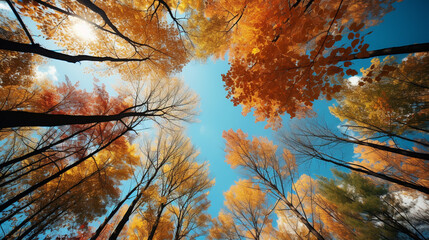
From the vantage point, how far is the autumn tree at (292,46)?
2.51 metres

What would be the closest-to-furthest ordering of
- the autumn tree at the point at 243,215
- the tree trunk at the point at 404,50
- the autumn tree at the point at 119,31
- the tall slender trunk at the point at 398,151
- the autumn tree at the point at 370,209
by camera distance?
the tree trunk at the point at 404,50, the tall slender trunk at the point at 398,151, the autumn tree at the point at 119,31, the autumn tree at the point at 370,209, the autumn tree at the point at 243,215

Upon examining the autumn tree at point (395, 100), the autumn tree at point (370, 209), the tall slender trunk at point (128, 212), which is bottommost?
the tall slender trunk at point (128, 212)

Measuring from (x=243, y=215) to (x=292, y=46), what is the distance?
799 centimetres


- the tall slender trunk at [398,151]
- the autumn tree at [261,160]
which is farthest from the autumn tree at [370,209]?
the tall slender trunk at [398,151]

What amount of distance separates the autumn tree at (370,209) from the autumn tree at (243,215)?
3793mm

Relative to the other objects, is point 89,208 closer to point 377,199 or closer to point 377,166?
point 377,199

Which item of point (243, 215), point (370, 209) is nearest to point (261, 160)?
point (243, 215)

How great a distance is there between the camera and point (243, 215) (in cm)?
655

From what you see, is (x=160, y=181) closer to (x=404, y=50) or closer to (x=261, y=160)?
(x=261, y=160)

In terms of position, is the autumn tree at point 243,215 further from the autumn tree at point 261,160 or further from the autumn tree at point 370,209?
the autumn tree at point 370,209

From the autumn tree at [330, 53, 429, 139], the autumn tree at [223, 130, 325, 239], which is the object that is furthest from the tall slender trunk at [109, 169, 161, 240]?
the autumn tree at [330, 53, 429, 139]

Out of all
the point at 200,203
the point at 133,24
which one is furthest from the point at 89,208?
the point at 133,24

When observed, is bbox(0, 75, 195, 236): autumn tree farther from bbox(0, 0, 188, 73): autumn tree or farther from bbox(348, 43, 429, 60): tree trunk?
bbox(348, 43, 429, 60): tree trunk

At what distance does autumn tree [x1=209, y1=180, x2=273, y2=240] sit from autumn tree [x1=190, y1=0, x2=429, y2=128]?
488 cm
